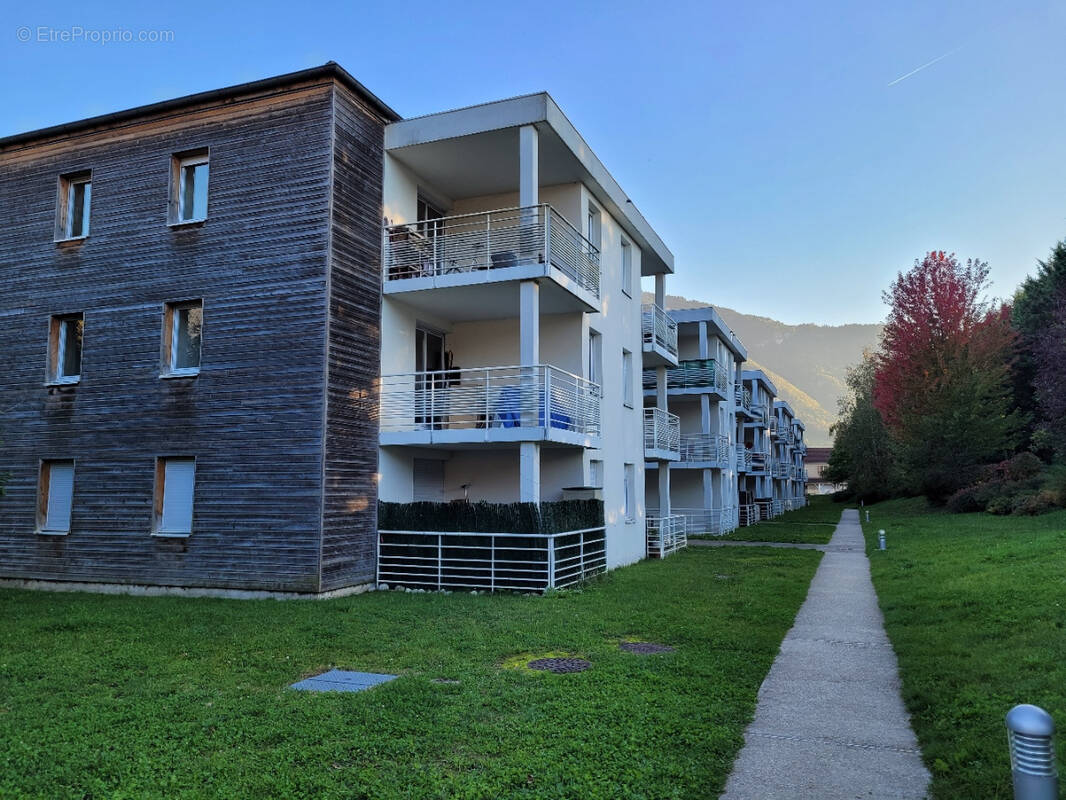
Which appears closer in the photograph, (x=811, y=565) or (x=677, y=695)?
(x=677, y=695)

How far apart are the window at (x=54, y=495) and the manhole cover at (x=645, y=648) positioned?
38.3 ft

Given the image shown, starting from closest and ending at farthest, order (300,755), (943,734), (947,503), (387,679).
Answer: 1. (300,755)
2. (943,734)
3. (387,679)
4. (947,503)

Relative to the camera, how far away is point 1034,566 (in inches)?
483

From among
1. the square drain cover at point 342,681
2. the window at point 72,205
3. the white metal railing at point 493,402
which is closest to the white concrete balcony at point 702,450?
the white metal railing at point 493,402

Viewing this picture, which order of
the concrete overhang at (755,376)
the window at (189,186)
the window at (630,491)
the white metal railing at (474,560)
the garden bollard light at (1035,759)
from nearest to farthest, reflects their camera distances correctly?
the garden bollard light at (1035,759)
the white metal railing at (474,560)
the window at (189,186)
the window at (630,491)
the concrete overhang at (755,376)

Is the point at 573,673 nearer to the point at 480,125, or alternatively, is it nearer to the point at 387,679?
the point at 387,679

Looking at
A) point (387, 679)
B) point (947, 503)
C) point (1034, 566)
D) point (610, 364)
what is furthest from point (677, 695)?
point (947, 503)

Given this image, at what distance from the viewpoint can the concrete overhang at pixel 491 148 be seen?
44.4ft

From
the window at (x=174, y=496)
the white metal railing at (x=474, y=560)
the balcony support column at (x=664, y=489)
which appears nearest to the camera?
the white metal railing at (x=474, y=560)

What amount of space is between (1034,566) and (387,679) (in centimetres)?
1109

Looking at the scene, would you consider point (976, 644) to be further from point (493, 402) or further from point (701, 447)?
point (701, 447)

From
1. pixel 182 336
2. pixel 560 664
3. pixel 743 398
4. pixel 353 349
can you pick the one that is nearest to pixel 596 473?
pixel 353 349

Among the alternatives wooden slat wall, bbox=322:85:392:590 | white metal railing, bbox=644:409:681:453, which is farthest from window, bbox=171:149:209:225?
white metal railing, bbox=644:409:681:453

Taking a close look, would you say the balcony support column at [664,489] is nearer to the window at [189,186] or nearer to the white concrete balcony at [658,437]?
the white concrete balcony at [658,437]
